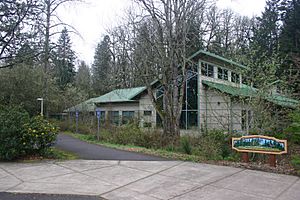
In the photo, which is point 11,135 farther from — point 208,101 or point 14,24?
point 208,101

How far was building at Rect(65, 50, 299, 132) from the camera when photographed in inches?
481

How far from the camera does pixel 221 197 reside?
562 cm

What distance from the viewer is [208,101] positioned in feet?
55.4

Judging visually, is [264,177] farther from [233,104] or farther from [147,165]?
[233,104]

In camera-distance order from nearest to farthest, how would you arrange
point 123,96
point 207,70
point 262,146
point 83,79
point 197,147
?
point 262,146 → point 197,147 → point 207,70 → point 123,96 → point 83,79


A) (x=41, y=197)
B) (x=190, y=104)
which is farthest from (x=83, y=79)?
(x=41, y=197)

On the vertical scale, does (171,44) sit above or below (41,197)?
above

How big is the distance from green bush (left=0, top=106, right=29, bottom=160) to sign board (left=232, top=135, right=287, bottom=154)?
7.30 metres

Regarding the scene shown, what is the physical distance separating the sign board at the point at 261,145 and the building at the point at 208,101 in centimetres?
194

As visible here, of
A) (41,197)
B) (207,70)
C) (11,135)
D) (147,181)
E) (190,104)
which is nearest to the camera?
(41,197)

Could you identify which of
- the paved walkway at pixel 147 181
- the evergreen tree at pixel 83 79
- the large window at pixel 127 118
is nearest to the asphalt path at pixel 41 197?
the paved walkway at pixel 147 181

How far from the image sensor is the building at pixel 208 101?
12.2 m

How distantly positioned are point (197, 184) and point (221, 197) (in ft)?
3.45

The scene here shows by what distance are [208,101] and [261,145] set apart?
8.10m
